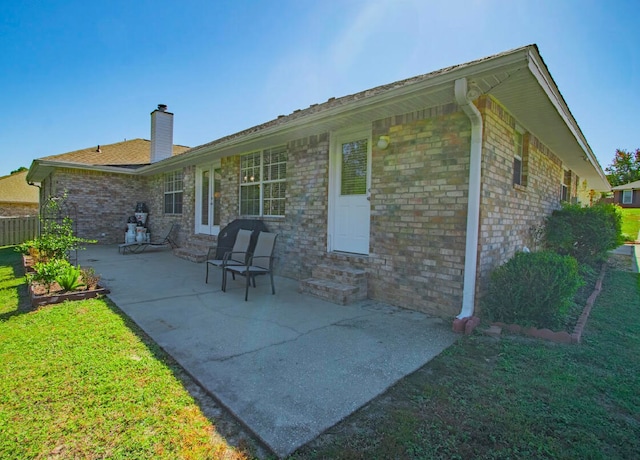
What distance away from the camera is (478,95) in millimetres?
3752

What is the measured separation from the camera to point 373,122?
5129 mm

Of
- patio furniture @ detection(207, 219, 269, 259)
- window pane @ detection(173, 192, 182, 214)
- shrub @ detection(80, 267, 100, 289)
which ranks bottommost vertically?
shrub @ detection(80, 267, 100, 289)

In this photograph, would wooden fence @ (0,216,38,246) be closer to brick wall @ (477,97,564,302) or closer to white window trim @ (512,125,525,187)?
brick wall @ (477,97,564,302)

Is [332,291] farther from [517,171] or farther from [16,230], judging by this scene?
[16,230]

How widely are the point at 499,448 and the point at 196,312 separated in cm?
356

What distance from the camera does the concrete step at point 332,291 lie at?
4852 mm

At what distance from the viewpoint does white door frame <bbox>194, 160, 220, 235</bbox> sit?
31.7 feet

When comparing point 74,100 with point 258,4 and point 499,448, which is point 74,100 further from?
point 499,448

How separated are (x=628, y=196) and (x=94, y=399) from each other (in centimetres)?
4812

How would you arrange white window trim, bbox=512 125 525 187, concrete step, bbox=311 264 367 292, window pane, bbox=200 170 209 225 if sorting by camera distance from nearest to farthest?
1. concrete step, bbox=311 264 367 292
2. white window trim, bbox=512 125 525 187
3. window pane, bbox=200 170 209 225

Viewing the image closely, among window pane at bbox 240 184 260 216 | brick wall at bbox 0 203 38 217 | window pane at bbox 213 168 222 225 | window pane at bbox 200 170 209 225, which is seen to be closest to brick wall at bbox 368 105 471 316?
window pane at bbox 240 184 260 216

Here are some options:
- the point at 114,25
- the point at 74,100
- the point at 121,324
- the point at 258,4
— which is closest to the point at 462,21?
the point at 258,4

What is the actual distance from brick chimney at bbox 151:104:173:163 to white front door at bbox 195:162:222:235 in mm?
5013

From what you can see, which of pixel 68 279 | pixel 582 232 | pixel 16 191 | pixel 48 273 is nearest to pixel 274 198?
pixel 68 279
